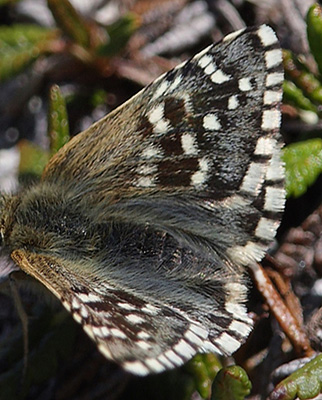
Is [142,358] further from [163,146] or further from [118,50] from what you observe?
[118,50]

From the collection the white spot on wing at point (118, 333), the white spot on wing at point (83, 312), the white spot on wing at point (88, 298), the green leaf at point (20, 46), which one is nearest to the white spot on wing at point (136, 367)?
the white spot on wing at point (118, 333)

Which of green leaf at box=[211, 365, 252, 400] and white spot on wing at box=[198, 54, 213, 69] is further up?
white spot on wing at box=[198, 54, 213, 69]

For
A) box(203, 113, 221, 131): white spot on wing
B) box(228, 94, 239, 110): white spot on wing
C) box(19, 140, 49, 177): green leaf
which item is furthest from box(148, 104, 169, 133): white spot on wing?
box(19, 140, 49, 177): green leaf

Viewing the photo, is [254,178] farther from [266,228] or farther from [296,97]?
[296,97]

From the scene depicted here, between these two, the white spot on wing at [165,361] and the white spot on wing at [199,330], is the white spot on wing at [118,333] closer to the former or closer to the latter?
the white spot on wing at [165,361]

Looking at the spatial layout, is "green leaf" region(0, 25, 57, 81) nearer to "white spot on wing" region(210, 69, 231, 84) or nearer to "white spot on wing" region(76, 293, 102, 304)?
"white spot on wing" region(210, 69, 231, 84)

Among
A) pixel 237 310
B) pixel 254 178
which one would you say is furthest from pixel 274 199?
pixel 237 310

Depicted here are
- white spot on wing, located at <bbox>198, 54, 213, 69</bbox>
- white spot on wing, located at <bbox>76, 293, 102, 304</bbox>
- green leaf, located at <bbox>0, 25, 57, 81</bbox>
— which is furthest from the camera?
green leaf, located at <bbox>0, 25, 57, 81</bbox>
